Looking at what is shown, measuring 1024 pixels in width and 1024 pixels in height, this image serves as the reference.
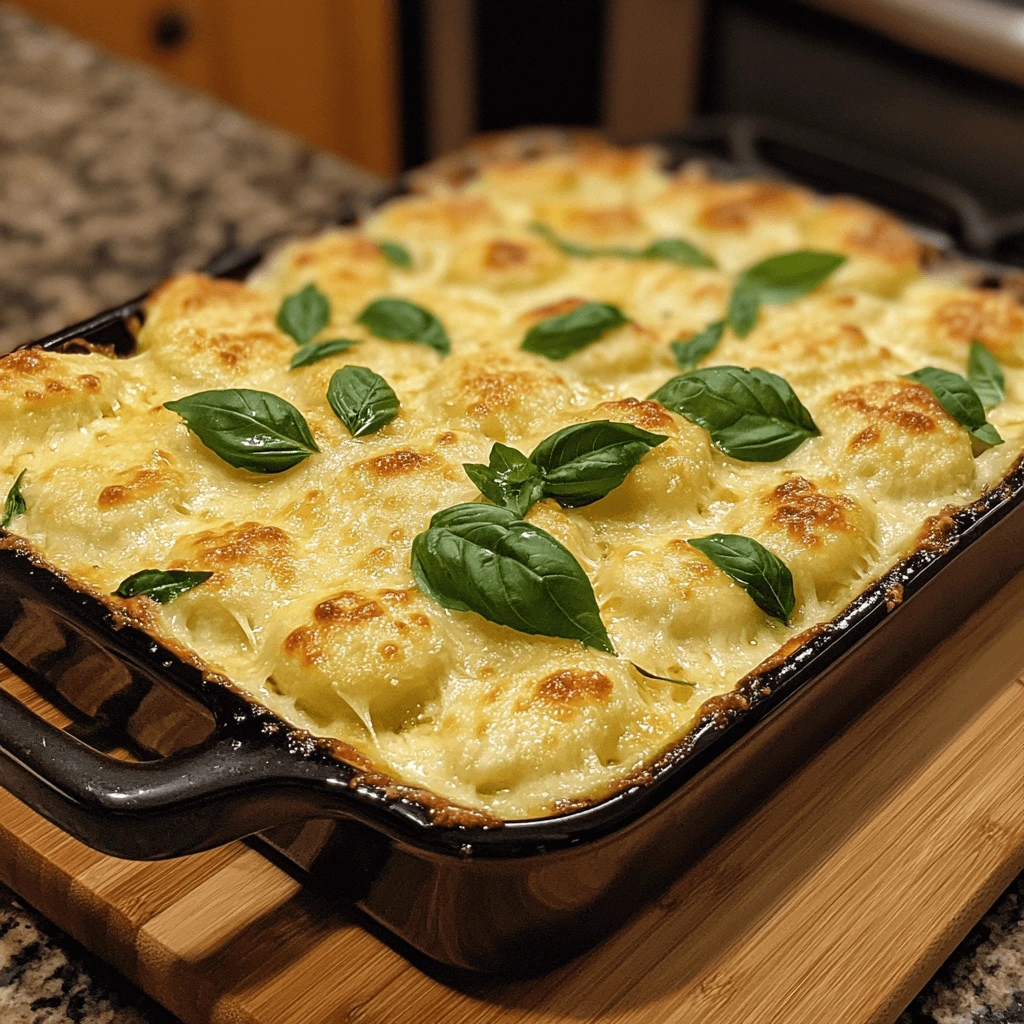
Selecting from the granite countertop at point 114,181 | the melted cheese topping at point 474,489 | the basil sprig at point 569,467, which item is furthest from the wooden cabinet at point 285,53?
the basil sprig at point 569,467

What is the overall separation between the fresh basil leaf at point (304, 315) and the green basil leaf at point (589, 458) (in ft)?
1.49

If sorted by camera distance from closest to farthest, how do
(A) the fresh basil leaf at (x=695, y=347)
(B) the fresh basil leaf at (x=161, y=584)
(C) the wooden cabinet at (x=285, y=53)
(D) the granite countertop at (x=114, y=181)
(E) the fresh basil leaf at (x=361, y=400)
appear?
(B) the fresh basil leaf at (x=161, y=584) < (E) the fresh basil leaf at (x=361, y=400) < (A) the fresh basil leaf at (x=695, y=347) < (D) the granite countertop at (x=114, y=181) < (C) the wooden cabinet at (x=285, y=53)

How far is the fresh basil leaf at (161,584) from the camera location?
1.38 m

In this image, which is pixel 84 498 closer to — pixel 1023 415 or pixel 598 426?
pixel 598 426

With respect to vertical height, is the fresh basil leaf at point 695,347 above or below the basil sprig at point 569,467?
below

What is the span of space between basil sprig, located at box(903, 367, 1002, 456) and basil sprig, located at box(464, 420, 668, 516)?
426mm

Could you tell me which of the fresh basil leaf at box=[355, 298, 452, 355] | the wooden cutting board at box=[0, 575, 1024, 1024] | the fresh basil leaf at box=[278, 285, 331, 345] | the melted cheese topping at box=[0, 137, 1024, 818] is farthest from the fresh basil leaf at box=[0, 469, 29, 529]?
the fresh basil leaf at box=[355, 298, 452, 355]

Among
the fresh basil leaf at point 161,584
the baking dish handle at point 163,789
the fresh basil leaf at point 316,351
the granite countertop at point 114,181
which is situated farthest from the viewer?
the granite countertop at point 114,181

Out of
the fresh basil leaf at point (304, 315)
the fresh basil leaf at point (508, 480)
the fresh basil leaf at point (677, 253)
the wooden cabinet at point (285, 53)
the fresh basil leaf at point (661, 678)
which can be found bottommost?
the wooden cabinet at point (285, 53)

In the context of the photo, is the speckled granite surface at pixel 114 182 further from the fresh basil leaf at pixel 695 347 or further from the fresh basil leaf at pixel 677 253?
the fresh basil leaf at pixel 695 347

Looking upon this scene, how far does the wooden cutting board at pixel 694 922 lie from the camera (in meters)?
1.25

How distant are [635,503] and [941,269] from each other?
95cm

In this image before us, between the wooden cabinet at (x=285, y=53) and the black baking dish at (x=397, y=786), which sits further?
the wooden cabinet at (x=285, y=53)

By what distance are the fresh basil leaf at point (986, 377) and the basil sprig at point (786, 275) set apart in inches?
11.3
